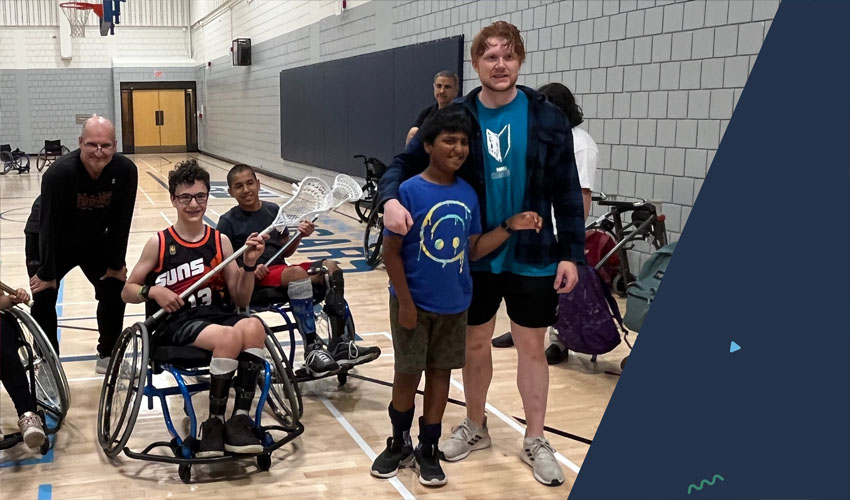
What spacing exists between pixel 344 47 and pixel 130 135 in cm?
1287

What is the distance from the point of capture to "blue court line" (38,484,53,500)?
2.58 meters

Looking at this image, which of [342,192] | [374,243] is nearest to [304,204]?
[342,192]

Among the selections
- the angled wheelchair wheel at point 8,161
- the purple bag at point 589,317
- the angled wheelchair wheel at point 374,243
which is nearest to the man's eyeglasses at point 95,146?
the purple bag at point 589,317

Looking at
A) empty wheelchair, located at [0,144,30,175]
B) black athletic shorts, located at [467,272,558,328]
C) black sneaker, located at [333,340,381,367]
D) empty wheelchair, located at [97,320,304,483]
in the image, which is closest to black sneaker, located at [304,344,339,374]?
black sneaker, located at [333,340,381,367]

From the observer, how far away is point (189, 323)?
278 cm

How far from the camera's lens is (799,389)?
72.2 inches

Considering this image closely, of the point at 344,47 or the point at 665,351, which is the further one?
the point at 344,47

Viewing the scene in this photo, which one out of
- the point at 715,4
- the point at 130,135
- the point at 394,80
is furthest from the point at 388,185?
the point at 130,135

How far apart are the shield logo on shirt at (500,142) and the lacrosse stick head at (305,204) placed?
85 centimetres

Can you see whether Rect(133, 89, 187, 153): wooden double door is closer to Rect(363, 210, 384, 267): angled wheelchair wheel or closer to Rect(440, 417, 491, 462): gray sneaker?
Rect(363, 210, 384, 267): angled wheelchair wheel

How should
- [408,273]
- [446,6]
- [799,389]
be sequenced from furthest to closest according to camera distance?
[446,6]
[408,273]
[799,389]

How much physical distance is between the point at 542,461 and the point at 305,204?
4.36ft

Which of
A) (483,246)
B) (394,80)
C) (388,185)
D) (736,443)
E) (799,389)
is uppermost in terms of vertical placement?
(394,80)

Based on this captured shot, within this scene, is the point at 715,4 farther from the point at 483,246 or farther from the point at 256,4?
the point at 256,4
